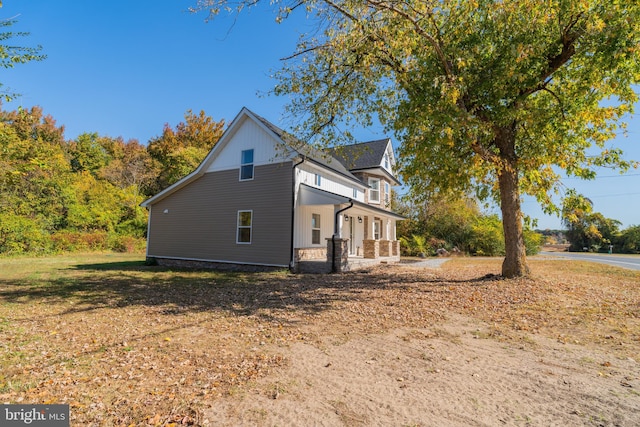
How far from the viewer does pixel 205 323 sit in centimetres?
570

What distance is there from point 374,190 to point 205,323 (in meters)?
16.3

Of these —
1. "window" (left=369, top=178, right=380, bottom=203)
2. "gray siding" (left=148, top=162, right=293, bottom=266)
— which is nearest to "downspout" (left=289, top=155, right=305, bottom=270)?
"gray siding" (left=148, top=162, right=293, bottom=266)

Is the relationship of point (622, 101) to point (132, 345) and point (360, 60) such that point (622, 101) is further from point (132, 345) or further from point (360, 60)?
point (132, 345)

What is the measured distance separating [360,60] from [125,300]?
8.88 meters

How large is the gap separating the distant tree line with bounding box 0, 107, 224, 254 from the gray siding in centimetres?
614

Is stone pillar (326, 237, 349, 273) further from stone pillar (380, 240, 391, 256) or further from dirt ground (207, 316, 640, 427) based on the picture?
dirt ground (207, 316, 640, 427)

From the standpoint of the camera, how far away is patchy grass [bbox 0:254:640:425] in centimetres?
315

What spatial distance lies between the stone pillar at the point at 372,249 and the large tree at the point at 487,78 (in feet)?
23.2

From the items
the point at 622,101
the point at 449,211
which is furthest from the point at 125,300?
the point at 449,211

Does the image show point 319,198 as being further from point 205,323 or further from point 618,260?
point 618,260

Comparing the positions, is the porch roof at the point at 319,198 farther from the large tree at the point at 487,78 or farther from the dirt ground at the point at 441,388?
the dirt ground at the point at 441,388

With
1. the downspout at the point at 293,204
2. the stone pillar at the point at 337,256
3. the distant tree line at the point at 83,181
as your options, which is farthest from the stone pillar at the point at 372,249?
the distant tree line at the point at 83,181

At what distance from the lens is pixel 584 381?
10.8ft

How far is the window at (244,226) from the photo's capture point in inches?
562
